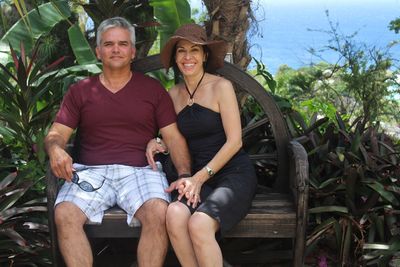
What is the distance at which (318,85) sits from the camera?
7988 mm

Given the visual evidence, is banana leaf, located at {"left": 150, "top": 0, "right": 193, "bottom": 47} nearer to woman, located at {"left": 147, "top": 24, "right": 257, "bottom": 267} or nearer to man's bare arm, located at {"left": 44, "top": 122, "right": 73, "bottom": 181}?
woman, located at {"left": 147, "top": 24, "right": 257, "bottom": 267}

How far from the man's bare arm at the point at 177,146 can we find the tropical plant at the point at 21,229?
791 millimetres

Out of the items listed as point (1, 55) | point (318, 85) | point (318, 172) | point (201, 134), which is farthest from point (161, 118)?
point (318, 85)

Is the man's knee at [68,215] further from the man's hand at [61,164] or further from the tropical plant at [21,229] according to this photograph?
the tropical plant at [21,229]

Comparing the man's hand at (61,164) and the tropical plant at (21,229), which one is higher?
the man's hand at (61,164)

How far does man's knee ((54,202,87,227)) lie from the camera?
3.00m

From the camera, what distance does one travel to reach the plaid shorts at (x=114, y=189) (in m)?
3.10

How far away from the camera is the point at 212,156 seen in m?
3.34

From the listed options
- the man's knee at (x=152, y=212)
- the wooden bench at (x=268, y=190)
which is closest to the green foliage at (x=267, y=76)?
the wooden bench at (x=268, y=190)

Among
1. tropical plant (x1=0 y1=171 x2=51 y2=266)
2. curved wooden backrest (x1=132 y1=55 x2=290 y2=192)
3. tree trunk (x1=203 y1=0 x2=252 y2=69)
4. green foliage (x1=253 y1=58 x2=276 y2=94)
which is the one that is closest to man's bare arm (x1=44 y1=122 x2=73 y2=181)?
tropical plant (x1=0 y1=171 x2=51 y2=266)

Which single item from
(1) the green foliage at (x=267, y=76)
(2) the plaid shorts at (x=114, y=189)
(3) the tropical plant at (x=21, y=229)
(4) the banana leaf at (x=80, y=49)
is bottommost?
(3) the tropical plant at (x=21, y=229)

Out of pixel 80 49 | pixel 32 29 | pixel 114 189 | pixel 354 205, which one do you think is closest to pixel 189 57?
pixel 114 189

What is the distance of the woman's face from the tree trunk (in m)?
1.05

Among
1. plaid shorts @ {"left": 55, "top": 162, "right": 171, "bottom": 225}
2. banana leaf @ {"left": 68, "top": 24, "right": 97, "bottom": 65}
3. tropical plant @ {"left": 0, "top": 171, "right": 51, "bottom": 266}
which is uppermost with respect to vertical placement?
banana leaf @ {"left": 68, "top": 24, "right": 97, "bottom": 65}
